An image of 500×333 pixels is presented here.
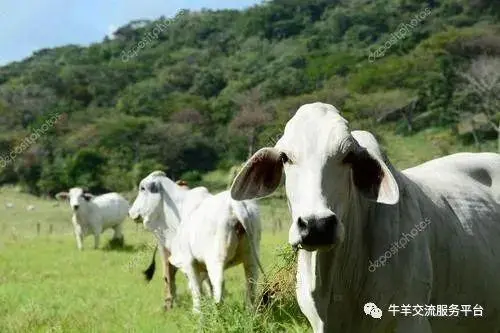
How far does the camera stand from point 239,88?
238ft

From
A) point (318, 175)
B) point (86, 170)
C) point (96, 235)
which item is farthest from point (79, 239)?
point (86, 170)

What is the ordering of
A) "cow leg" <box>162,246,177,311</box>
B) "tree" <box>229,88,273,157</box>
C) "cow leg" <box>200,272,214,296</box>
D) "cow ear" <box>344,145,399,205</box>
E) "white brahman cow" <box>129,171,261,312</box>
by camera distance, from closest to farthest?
"cow ear" <box>344,145,399,205</box> < "white brahman cow" <box>129,171,261,312</box> < "cow leg" <box>200,272,214,296</box> < "cow leg" <box>162,246,177,311</box> < "tree" <box>229,88,273,157</box>

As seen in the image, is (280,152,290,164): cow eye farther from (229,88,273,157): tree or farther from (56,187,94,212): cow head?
(229,88,273,157): tree

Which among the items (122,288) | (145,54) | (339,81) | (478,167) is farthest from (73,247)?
(145,54)

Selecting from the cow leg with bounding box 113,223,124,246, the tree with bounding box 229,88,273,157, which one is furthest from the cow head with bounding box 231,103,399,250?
the tree with bounding box 229,88,273,157

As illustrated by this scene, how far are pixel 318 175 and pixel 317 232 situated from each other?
0.30 m

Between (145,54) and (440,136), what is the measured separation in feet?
210

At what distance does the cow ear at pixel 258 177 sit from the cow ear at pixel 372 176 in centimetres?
38

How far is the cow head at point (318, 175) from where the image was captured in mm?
3020

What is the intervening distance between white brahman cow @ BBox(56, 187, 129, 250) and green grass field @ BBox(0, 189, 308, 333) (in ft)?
1.43

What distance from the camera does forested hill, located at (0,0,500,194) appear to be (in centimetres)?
4897

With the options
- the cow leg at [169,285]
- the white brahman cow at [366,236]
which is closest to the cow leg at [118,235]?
the cow leg at [169,285]

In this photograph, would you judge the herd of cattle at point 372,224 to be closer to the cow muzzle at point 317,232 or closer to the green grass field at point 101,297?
the cow muzzle at point 317,232

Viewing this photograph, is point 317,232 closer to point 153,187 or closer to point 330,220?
point 330,220
